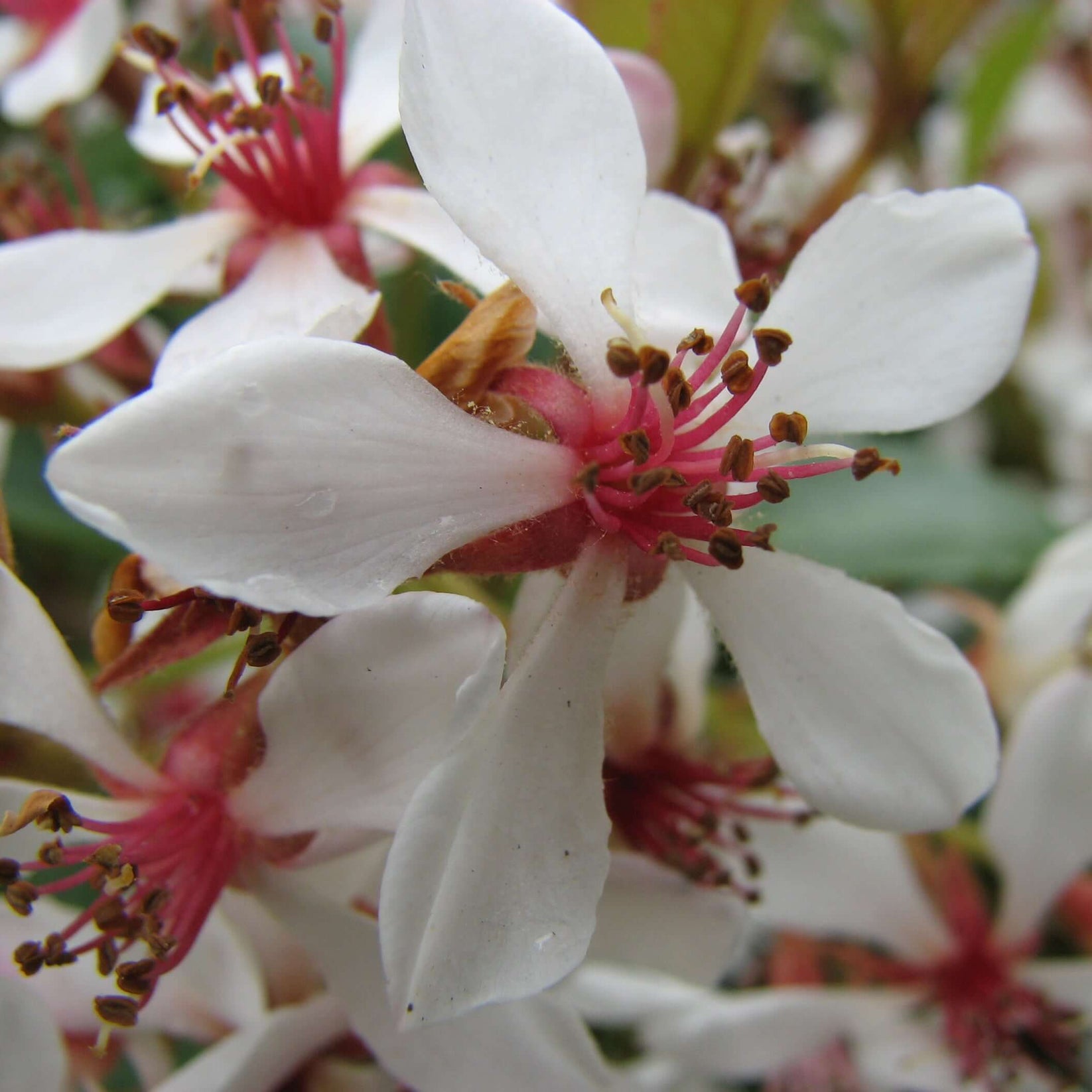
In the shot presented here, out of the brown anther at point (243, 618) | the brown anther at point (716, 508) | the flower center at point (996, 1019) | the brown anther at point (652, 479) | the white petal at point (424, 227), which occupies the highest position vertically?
the white petal at point (424, 227)

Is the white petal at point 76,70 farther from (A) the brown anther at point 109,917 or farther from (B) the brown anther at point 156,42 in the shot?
(A) the brown anther at point 109,917

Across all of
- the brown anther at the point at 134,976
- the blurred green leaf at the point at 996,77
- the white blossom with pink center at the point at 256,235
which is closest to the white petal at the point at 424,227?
the white blossom with pink center at the point at 256,235

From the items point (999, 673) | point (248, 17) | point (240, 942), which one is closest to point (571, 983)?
point (240, 942)

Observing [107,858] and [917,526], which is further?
[917,526]

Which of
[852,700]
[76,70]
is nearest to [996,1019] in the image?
[852,700]

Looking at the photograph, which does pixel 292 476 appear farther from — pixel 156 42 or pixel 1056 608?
pixel 1056 608

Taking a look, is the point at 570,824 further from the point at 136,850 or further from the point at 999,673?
the point at 999,673
